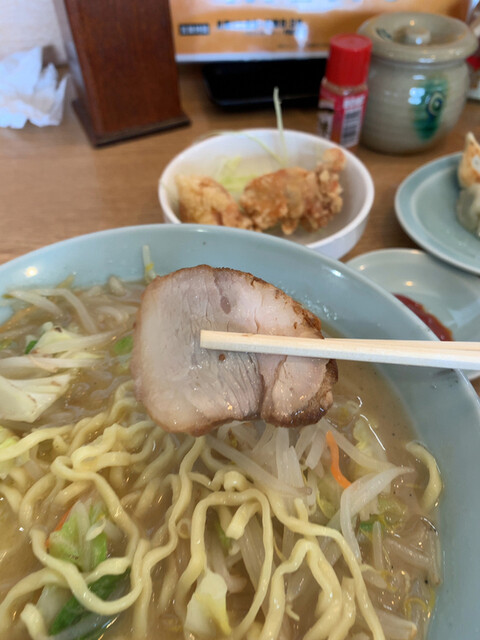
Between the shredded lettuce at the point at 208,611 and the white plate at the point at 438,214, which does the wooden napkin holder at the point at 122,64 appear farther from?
the shredded lettuce at the point at 208,611

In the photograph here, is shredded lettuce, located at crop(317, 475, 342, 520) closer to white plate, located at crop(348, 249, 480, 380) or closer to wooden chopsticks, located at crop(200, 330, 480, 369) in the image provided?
wooden chopsticks, located at crop(200, 330, 480, 369)

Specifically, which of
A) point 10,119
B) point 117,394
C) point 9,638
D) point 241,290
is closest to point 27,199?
point 10,119

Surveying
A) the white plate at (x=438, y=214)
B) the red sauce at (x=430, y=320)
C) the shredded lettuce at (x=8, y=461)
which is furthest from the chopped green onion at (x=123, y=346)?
the white plate at (x=438, y=214)

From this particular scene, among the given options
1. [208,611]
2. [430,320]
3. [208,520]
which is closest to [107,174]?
[430,320]

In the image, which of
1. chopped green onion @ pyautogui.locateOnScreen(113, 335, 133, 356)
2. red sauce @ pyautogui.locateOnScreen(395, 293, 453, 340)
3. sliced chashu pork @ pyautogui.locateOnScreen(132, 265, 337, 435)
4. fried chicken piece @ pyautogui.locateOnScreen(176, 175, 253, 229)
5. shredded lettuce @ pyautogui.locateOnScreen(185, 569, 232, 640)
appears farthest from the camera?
fried chicken piece @ pyautogui.locateOnScreen(176, 175, 253, 229)

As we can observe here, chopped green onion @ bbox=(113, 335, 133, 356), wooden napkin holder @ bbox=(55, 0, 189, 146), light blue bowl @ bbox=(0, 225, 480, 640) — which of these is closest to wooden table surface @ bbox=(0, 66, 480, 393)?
wooden napkin holder @ bbox=(55, 0, 189, 146)

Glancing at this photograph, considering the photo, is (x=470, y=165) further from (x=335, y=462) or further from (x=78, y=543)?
(x=78, y=543)
